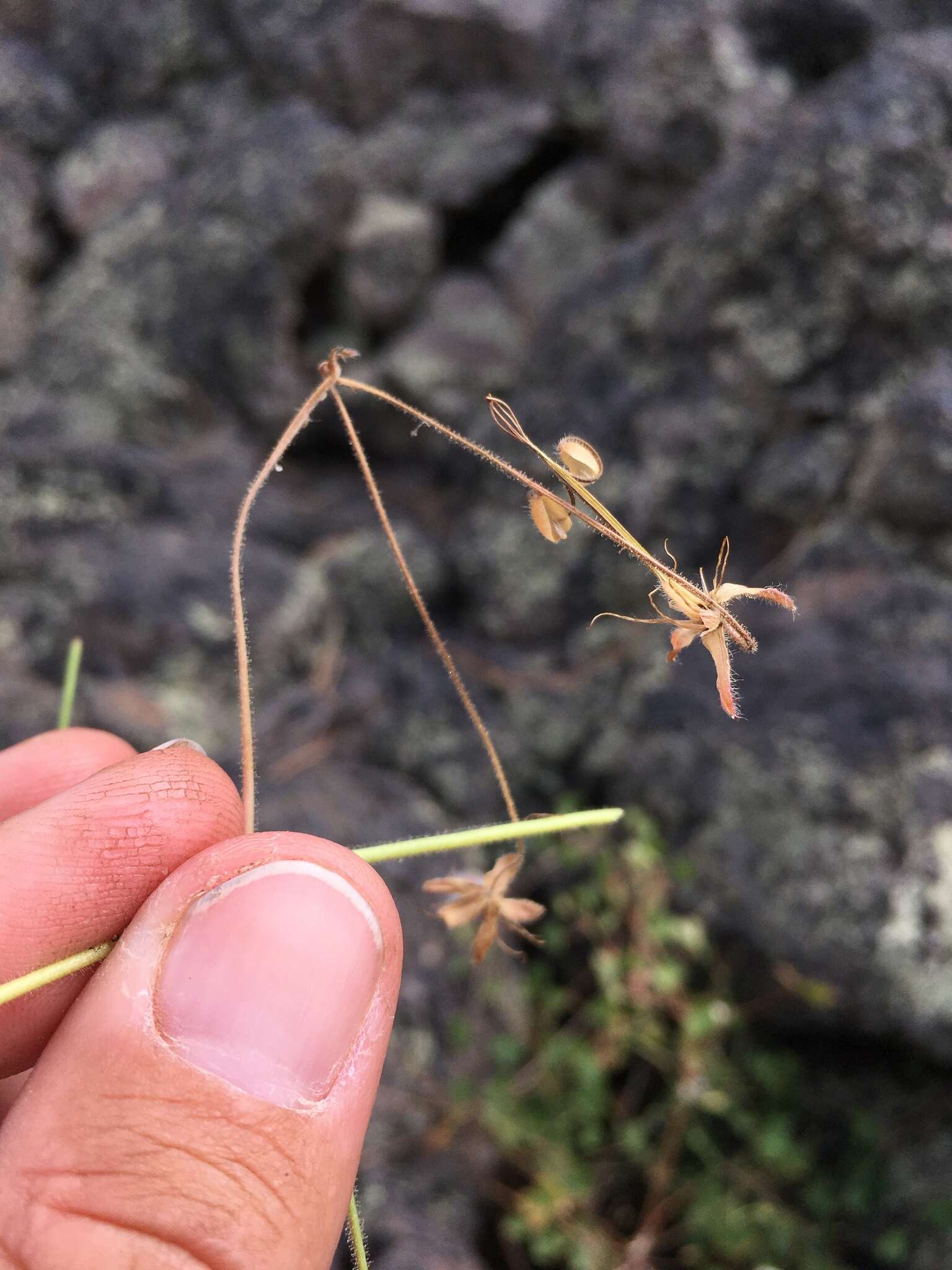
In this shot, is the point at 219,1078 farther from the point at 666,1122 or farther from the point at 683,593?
the point at 666,1122

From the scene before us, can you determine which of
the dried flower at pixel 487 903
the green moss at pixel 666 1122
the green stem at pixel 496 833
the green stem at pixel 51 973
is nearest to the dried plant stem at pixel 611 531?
the green stem at pixel 496 833

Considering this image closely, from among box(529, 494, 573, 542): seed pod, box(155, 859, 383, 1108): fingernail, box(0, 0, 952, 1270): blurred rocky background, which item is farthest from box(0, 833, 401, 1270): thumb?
box(0, 0, 952, 1270): blurred rocky background

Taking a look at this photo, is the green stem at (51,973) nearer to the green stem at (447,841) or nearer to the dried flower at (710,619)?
the green stem at (447,841)

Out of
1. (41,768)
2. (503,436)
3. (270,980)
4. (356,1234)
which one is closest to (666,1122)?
(356,1234)

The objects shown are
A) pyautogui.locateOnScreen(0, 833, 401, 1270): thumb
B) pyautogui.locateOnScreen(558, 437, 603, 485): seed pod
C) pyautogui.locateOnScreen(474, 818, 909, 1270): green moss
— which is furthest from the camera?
pyautogui.locateOnScreen(474, 818, 909, 1270): green moss

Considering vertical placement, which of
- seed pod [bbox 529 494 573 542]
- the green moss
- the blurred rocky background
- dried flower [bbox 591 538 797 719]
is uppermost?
seed pod [bbox 529 494 573 542]

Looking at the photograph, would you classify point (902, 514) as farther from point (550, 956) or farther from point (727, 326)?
point (550, 956)

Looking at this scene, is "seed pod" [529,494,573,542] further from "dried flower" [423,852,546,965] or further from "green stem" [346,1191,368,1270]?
"green stem" [346,1191,368,1270]
